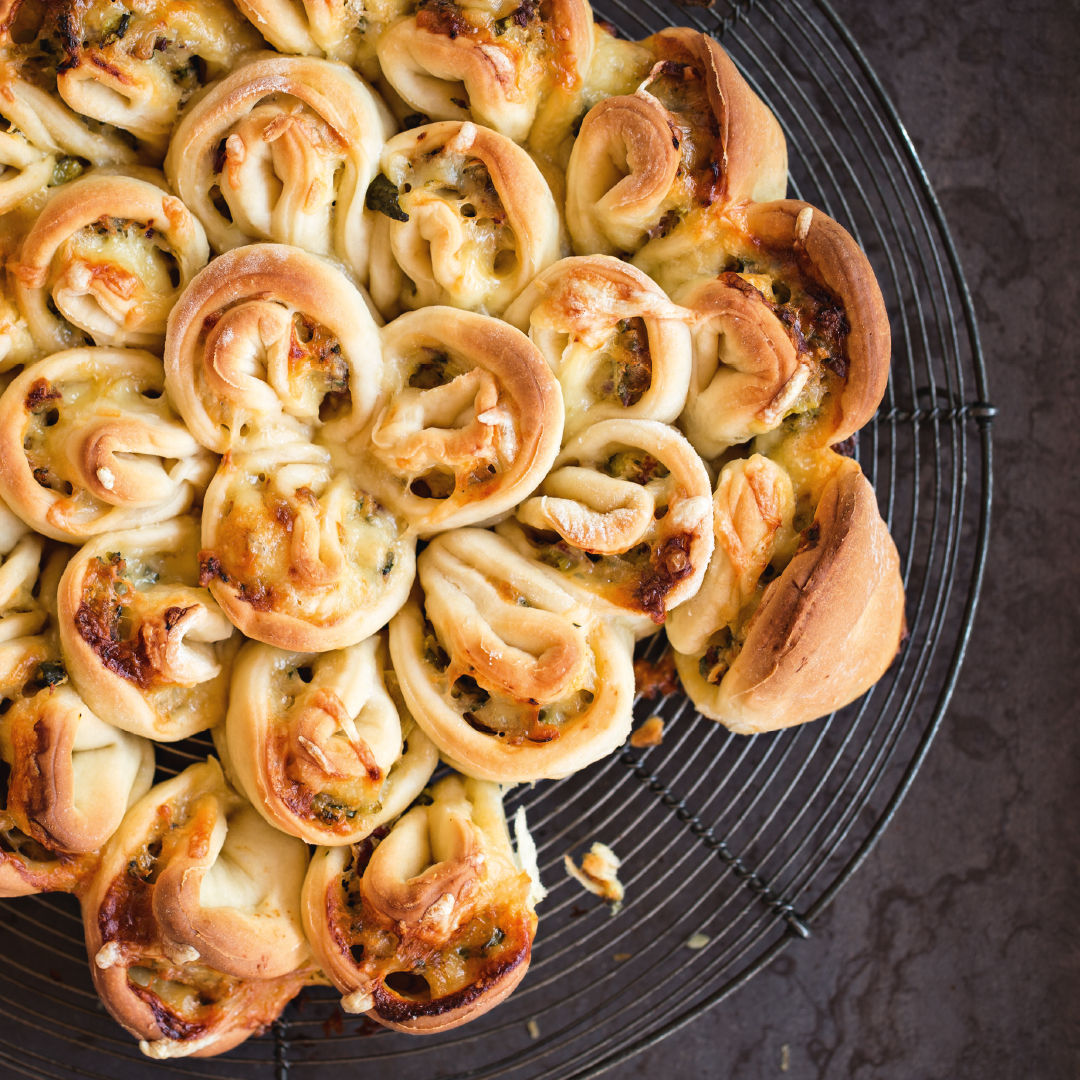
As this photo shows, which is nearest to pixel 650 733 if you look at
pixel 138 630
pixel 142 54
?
pixel 138 630

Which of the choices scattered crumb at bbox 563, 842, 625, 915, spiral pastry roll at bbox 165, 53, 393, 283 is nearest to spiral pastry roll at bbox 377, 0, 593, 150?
spiral pastry roll at bbox 165, 53, 393, 283

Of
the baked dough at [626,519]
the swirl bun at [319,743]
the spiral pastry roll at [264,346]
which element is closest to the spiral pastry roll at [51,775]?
the swirl bun at [319,743]

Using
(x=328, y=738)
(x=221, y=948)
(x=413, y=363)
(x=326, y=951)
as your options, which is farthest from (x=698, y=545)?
(x=221, y=948)

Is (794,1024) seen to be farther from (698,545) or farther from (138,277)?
(138,277)

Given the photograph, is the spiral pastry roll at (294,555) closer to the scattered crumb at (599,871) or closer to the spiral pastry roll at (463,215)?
the spiral pastry roll at (463,215)

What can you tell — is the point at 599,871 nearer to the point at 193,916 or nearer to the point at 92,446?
the point at 193,916

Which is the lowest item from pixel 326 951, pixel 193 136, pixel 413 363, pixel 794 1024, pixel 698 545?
pixel 794 1024
